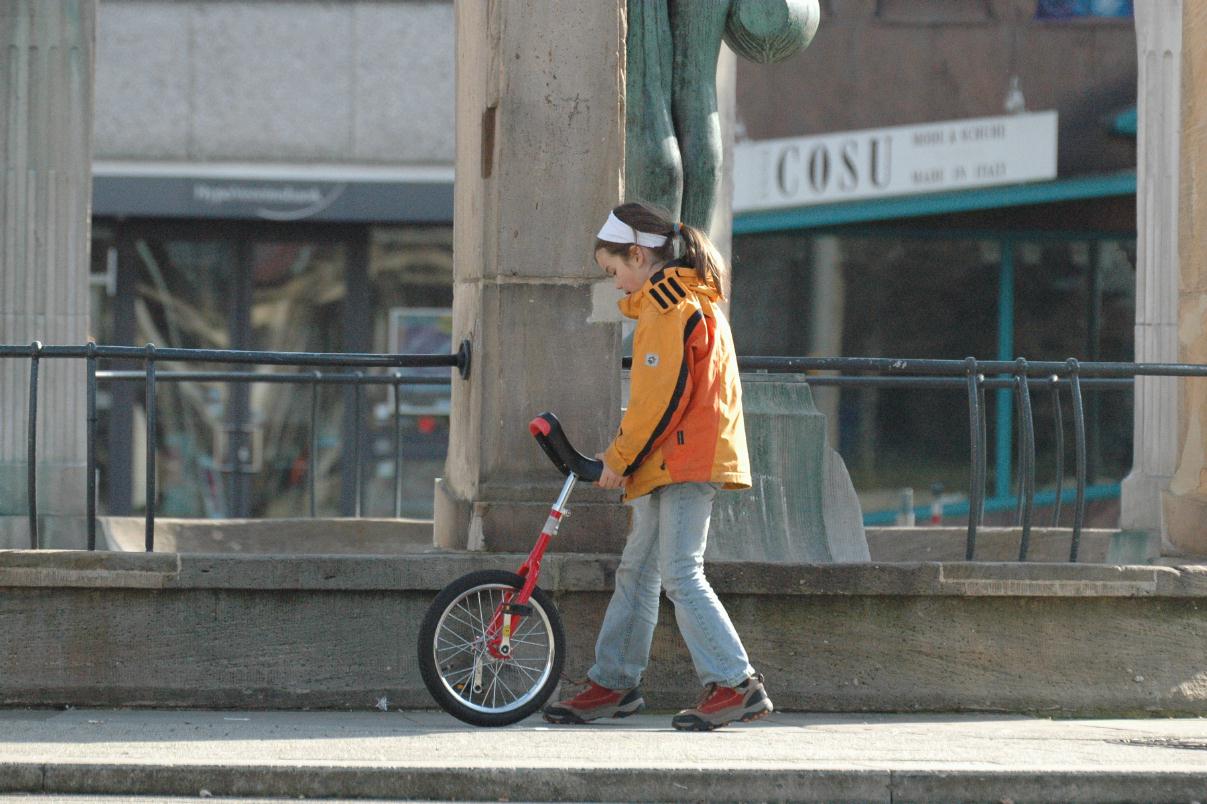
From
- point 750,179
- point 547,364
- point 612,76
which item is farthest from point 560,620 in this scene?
point 750,179

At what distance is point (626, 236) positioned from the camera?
6.60m

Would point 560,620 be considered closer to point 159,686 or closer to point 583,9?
point 159,686

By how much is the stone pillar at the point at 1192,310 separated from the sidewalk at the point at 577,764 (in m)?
2.15

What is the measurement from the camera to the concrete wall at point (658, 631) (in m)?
7.08

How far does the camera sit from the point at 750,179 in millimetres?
18562

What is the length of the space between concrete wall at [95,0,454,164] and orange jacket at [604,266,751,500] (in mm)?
12730

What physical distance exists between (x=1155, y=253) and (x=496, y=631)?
5.58m

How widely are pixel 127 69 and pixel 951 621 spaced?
13656 mm

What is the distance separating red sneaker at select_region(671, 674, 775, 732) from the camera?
6582 mm

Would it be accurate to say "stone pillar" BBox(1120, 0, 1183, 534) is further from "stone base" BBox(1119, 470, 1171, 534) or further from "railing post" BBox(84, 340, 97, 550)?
"railing post" BBox(84, 340, 97, 550)

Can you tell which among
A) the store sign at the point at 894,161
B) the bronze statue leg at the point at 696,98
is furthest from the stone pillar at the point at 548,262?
the store sign at the point at 894,161

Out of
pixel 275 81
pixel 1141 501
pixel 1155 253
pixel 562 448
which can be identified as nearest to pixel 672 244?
pixel 562 448

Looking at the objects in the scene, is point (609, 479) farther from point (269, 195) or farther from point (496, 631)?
Answer: point (269, 195)

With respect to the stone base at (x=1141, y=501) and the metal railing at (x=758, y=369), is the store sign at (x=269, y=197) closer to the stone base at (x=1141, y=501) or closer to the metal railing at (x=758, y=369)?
the stone base at (x=1141, y=501)
